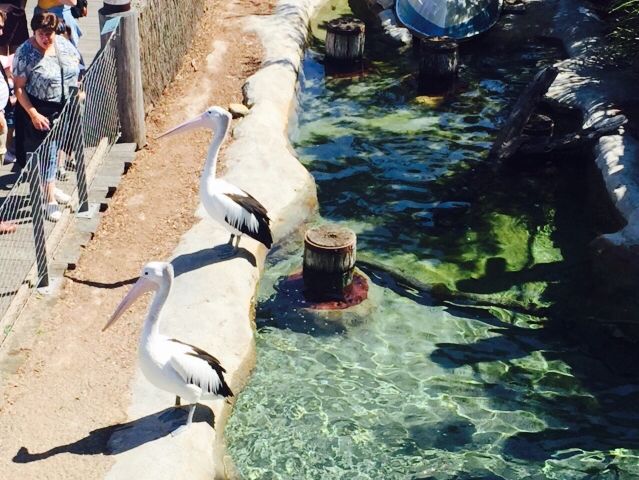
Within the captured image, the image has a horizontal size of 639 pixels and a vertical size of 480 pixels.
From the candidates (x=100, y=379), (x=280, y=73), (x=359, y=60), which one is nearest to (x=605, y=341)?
(x=100, y=379)

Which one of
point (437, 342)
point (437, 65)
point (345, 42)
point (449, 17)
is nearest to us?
point (437, 342)

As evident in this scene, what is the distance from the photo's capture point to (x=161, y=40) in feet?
42.6

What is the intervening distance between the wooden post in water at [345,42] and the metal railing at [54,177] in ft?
16.3

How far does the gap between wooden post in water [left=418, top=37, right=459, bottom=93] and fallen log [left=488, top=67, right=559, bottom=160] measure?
2761 millimetres

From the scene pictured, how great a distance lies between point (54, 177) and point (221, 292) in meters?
1.89

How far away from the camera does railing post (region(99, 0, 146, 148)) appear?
1129 centimetres

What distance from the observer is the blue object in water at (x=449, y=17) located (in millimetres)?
16328

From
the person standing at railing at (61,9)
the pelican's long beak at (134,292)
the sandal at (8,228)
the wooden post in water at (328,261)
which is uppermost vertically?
the person standing at railing at (61,9)

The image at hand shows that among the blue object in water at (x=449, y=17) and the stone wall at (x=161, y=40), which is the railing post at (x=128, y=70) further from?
the blue object in water at (x=449, y=17)

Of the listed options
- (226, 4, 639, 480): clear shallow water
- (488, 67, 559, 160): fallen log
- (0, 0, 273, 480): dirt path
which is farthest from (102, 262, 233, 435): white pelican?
(488, 67, 559, 160): fallen log

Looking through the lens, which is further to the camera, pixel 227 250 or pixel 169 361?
pixel 227 250

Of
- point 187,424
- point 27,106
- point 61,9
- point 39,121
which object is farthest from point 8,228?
point 61,9

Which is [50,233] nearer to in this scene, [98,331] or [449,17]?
[98,331]

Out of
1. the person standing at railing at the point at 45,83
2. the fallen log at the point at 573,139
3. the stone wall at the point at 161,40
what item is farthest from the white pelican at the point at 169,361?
the fallen log at the point at 573,139
